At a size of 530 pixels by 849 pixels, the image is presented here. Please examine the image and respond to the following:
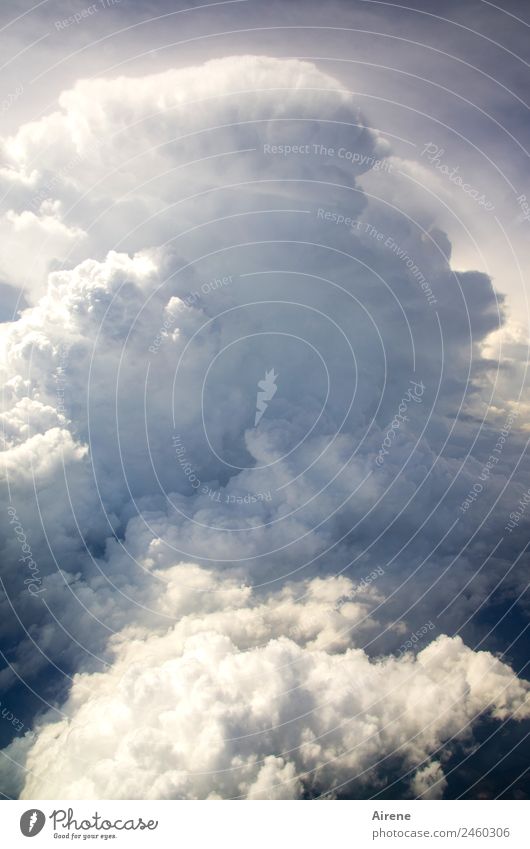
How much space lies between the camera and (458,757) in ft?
286

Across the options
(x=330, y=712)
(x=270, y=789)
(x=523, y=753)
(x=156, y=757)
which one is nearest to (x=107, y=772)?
(x=156, y=757)

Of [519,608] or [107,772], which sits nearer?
[107,772]

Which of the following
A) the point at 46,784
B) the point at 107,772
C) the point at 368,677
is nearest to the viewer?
the point at 46,784

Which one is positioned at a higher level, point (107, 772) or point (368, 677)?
point (368, 677)

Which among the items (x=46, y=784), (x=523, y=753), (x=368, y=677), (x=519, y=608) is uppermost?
(x=519, y=608)

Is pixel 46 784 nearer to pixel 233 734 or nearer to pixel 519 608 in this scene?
pixel 233 734

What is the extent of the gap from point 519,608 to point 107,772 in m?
203
